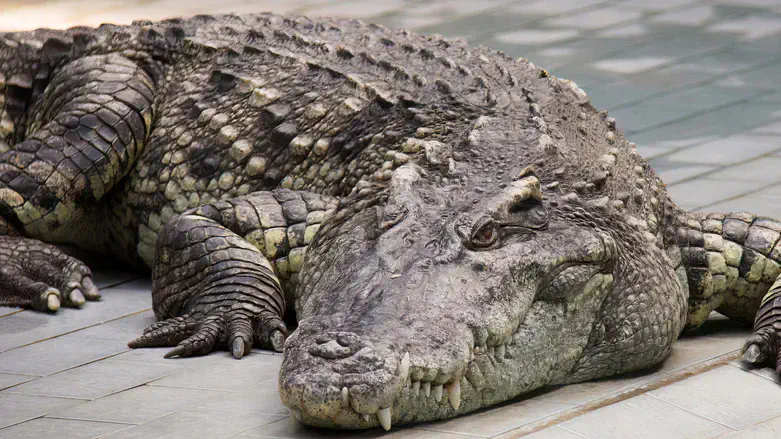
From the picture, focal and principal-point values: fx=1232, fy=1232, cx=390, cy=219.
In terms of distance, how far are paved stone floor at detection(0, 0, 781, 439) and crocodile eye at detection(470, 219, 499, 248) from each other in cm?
52

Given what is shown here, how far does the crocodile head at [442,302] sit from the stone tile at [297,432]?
0.17 feet

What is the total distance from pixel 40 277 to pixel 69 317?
349 mm

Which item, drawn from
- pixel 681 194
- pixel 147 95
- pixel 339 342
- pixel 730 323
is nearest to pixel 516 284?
pixel 339 342

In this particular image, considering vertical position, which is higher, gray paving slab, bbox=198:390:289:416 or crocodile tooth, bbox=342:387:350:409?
crocodile tooth, bbox=342:387:350:409

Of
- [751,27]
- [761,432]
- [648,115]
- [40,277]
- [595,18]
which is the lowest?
[761,432]

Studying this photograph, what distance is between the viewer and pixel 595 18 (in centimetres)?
1111

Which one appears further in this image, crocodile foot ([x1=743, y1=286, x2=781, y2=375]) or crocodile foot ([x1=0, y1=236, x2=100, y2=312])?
crocodile foot ([x1=0, y1=236, x2=100, y2=312])

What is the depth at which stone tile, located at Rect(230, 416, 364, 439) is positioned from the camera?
3.57m

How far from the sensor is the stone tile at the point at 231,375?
420cm

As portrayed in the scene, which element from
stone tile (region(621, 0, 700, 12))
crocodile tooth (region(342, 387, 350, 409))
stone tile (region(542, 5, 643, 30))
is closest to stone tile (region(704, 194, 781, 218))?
crocodile tooth (region(342, 387, 350, 409))

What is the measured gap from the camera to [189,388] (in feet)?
13.7

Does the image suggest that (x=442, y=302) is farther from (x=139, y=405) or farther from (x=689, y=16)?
(x=689, y=16)

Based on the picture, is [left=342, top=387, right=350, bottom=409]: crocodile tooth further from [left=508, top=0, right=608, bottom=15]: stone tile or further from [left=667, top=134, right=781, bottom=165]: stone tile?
[left=508, top=0, right=608, bottom=15]: stone tile

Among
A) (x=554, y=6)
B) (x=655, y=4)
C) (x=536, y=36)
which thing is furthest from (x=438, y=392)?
(x=655, y=4)
